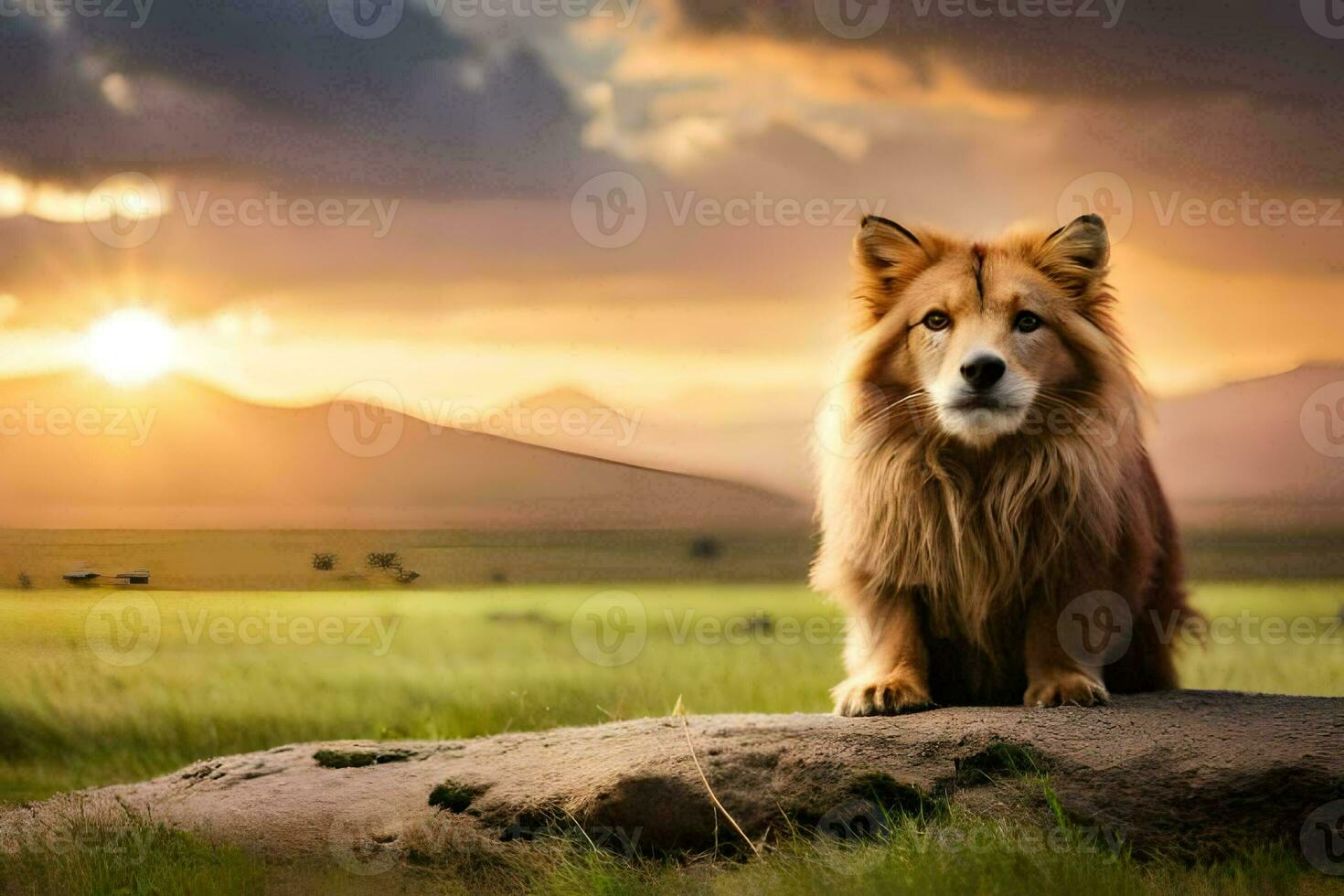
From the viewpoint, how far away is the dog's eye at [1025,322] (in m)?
5.69

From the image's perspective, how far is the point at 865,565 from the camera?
610 cm

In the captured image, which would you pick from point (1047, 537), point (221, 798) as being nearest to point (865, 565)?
point (1047, 537)

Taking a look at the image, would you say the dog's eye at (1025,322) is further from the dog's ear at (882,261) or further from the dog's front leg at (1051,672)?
the dog's front leg at (1051,672)

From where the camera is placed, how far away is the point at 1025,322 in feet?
18.7

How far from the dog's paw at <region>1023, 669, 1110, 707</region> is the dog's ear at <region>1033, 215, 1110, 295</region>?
5.31 ft

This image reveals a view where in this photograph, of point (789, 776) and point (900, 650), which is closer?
point (789, 776)

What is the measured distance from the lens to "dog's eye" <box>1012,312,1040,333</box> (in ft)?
18.7

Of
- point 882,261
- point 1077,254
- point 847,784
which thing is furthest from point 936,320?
point 847,784

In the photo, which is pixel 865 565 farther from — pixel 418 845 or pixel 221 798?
pixel 221 798

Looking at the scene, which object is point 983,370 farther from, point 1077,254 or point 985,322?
point 1077,254

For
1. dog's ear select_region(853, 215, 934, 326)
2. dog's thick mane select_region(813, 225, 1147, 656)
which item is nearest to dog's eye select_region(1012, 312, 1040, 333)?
dog's thick mane select_region(813, 225, 1147, 656)

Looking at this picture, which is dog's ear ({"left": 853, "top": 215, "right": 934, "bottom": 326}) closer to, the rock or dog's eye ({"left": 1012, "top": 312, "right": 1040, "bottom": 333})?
dog's eye ({"left": 1012, "top": 312, "right": 1040, "bottom": 333})

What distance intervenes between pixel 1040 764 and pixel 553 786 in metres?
A: 1.88

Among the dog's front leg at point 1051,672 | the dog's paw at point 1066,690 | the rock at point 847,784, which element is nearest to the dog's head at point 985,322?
the dog's front leg at point 1051,672
